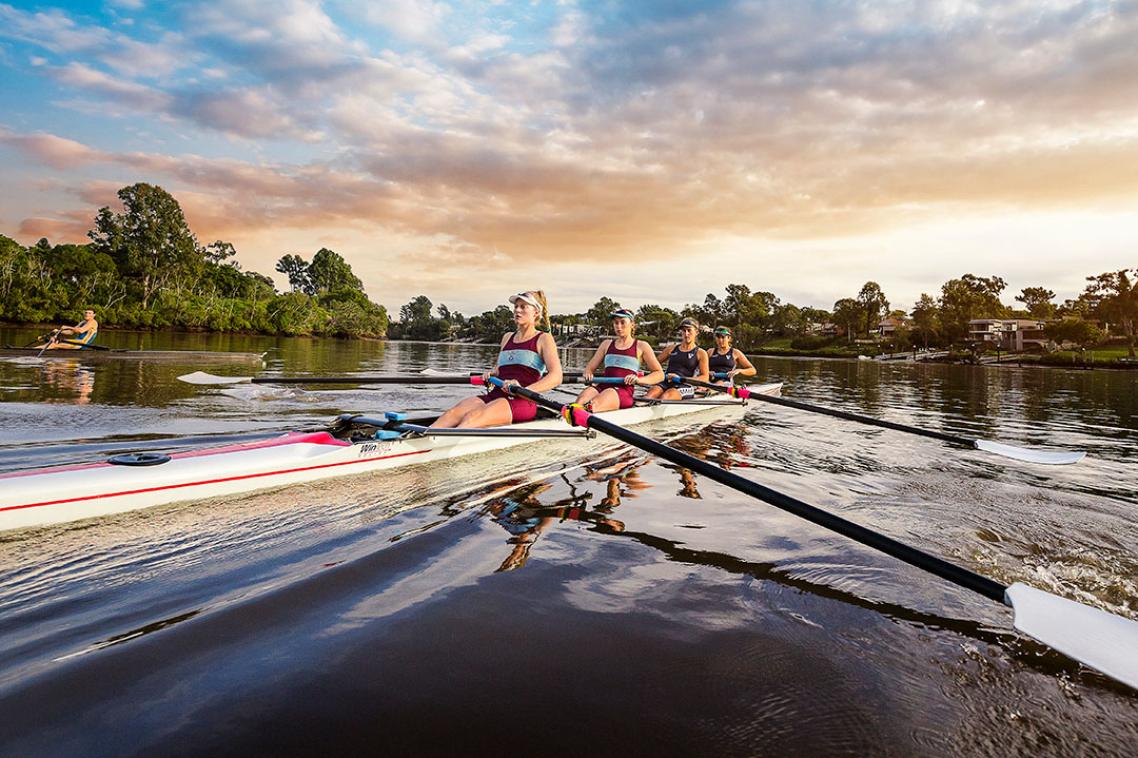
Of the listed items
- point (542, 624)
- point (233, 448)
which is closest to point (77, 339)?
point (233, 448)

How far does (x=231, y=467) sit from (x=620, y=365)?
19.6ft

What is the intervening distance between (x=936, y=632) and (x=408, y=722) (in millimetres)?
2741

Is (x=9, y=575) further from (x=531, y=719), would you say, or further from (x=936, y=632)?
(x=936, y=632)

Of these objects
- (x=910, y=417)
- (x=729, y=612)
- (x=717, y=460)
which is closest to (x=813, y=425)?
(x=910, y=417)

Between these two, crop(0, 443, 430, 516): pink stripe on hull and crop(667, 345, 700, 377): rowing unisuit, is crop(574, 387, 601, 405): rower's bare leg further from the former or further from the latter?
crop(0, 443, 430, 516): pink stripe on hull

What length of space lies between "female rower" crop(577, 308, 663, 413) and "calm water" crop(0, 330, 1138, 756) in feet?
10.2

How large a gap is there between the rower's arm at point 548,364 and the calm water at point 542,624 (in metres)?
1.64

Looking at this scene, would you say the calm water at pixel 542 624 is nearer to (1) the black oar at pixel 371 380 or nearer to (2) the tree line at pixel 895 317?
(1) the black oar at pixel 371 380

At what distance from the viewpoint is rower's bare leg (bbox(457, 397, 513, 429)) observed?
6.65m

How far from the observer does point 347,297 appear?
435 ft

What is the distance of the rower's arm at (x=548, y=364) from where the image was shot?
7352mm

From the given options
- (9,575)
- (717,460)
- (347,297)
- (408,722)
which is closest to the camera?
(408,722)

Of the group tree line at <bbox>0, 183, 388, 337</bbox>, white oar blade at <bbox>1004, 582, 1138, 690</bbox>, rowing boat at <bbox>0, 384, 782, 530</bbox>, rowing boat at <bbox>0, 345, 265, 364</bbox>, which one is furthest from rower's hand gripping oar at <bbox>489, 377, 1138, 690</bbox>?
tree line at <bbox>0, 183, 388, 337</bbox>

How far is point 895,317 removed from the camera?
111m
